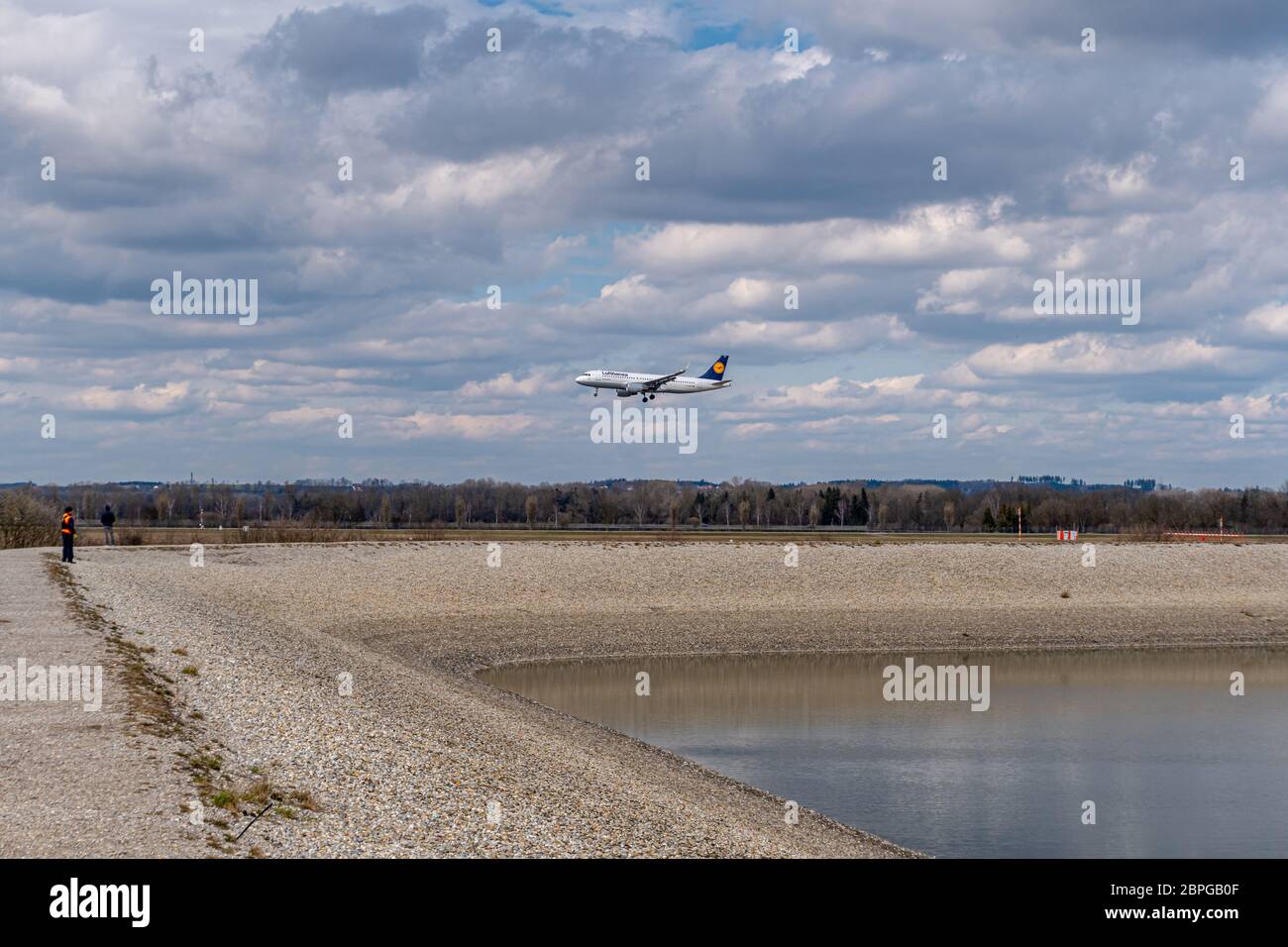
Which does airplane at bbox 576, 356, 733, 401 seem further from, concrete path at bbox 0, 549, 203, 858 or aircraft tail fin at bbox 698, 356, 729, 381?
concrete path at bbox 0, 549, 203, 858

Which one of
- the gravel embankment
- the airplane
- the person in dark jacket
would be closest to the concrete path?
the gravel embankment

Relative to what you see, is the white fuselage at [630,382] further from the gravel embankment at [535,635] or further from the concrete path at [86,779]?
the concrete path at [86,779]

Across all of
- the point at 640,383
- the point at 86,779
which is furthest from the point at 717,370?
the point at 86,779

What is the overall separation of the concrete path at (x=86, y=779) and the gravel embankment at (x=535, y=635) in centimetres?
100

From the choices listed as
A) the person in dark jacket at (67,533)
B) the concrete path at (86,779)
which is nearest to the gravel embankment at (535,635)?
the concrete path at (86,779)

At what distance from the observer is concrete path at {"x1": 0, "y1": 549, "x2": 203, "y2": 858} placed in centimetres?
1286

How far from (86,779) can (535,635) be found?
33665mm

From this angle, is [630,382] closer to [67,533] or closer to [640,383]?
[640,383]

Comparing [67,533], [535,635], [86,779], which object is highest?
[67,533]

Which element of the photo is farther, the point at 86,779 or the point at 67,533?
the point at 67,533

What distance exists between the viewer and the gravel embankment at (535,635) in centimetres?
1761

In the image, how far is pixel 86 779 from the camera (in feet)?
50.4

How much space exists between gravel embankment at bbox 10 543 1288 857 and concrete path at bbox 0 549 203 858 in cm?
100

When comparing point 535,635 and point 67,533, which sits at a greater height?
point 67,533
